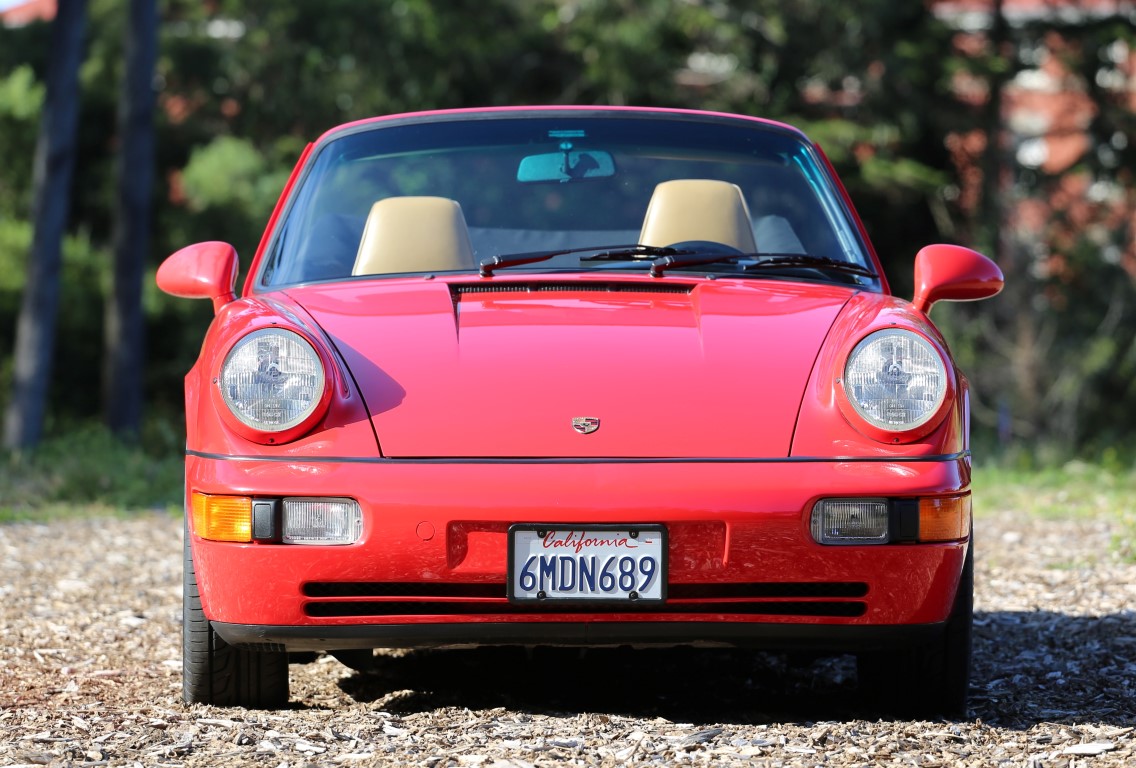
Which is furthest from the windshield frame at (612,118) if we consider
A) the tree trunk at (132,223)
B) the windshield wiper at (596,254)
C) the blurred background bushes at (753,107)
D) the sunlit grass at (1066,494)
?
the blurred background bushes at (753,107)

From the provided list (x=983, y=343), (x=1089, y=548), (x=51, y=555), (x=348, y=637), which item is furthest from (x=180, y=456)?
(x=983, y=343)

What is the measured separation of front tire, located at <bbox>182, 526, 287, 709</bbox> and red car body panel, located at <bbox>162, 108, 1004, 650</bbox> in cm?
13

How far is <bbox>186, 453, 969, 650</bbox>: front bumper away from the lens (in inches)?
123

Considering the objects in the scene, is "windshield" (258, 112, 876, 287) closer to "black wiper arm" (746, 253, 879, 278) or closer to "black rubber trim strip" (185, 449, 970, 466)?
"black wiper arm" (746, 253, 879, 278)

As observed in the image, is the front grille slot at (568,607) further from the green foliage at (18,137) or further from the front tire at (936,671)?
the green foliage at (18,137)

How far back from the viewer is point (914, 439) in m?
3.26

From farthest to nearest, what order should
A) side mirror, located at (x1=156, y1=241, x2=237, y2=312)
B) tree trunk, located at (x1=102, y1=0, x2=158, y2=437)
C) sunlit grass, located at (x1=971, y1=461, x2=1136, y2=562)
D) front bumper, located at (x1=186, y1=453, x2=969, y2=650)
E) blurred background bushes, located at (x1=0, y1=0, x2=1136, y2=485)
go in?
blurred background bushes, located at (x1=0, y1=0, x2=1136, y2=485) < tree trunk, located at (x1=102, y1=0, x2=158, y2=437) < sunlit grass, located at (x1=971, y1=461, x2=1136, y2=562) < side mirror, located at (x1=156, y1=241, x2=237, y2=312) < front bumper, located at (x1=186, y1=453, x2=969, y2=650)

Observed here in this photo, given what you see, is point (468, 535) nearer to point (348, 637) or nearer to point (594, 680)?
point (348, 637)

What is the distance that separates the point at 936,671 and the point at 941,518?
500mm

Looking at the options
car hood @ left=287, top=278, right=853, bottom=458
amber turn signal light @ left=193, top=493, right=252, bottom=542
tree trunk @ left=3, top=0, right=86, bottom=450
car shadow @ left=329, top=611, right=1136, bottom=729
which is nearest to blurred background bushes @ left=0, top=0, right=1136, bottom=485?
tree trunk @ left=3, top=0, right=86, bottom=450

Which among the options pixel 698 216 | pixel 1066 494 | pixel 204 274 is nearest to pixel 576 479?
pixel 698 216

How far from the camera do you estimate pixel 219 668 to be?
3525 mm

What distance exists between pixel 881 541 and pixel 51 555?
446cm

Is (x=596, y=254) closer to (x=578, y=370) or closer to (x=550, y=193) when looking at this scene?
(x=550, y=193)
